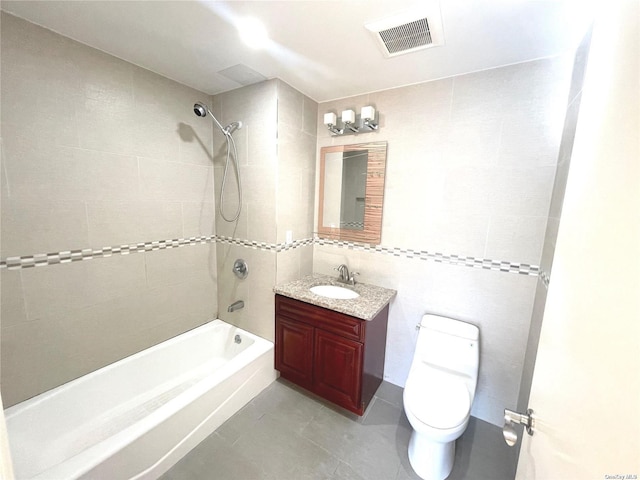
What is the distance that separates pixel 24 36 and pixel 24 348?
5.47 feet

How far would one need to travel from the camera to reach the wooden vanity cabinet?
1709 millimetres

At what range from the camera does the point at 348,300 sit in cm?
183

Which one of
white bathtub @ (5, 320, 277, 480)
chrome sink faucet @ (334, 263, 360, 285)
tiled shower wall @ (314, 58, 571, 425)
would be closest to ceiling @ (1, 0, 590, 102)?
tiled shower wall @ (314, 58, 571, 425)

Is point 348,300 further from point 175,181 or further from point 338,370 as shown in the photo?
point 175,181

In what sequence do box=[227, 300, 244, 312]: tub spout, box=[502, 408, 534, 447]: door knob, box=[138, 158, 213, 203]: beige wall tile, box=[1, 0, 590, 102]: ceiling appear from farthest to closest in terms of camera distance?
box=[227, 300, 244, 312]: tub spout → box=[138, 158, 213, 203]: beige wall tile → box=[1, 0, 590, 102]: ceiling → box=[502, 408, 534, 447]: door knob

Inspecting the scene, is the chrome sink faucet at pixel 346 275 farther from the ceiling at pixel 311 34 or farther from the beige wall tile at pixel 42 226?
the beige wall tile at pixel 42 226

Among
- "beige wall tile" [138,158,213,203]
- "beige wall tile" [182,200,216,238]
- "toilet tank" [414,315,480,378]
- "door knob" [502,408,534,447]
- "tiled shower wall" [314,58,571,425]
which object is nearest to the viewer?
"door knob" [502,408,534,447]

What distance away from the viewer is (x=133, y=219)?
180 centimetres

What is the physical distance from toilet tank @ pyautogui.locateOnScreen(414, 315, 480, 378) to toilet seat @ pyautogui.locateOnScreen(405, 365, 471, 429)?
3.1 inches

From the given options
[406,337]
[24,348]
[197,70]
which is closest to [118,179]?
[197,70]

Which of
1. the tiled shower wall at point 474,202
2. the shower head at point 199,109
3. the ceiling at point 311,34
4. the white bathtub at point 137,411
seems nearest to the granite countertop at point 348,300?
the tiled shower wall at point 474,202

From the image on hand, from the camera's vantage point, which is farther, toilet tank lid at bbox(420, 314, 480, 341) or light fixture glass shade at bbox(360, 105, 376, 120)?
light fixture glass shade at bbox(360, 105, 376, 120)

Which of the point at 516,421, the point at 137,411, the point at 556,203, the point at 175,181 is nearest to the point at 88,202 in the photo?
the point at 175,181

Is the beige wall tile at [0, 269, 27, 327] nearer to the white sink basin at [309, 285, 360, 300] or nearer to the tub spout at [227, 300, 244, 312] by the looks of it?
the tub spout at [227, 300, 244, 312]
